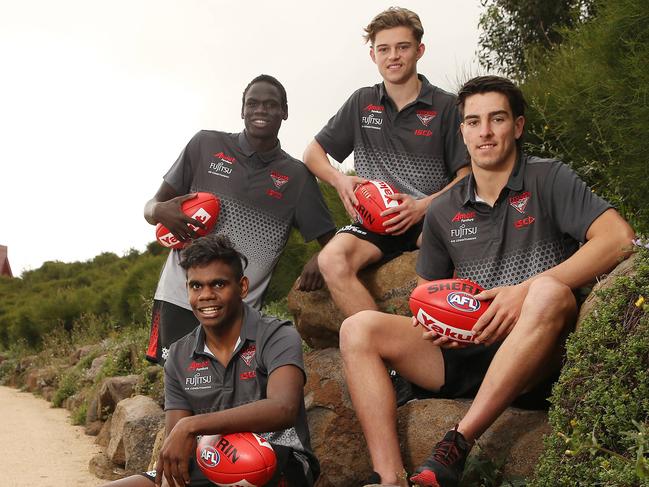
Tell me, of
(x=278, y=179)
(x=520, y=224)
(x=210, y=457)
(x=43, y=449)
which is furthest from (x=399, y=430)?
(x=43, y=449)

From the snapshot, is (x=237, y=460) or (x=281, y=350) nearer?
(x=237, y=460)

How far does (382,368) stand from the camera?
4.92m

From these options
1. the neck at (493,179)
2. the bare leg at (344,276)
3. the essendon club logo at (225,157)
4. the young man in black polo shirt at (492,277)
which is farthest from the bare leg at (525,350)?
the essendon club logo at (225,157)

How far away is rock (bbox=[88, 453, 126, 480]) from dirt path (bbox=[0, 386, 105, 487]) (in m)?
0.07

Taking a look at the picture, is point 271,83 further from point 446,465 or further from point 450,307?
point 446,465

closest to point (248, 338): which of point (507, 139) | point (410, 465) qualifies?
point (410, 465)

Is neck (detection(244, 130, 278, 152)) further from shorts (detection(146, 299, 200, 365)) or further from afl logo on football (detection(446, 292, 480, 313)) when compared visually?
afl logo on football (detection(446, 292, 480, 313))

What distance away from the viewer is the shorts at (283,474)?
468cm

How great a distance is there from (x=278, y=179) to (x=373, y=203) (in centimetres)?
90

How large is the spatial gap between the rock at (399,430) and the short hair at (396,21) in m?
2.32

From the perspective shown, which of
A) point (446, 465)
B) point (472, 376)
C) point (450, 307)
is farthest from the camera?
point (472, 376)

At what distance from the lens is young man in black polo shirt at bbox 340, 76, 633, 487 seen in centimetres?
450

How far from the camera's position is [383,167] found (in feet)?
22.0

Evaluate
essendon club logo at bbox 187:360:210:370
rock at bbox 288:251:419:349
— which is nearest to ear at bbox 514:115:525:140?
rock at bbox 288:251:419:349
